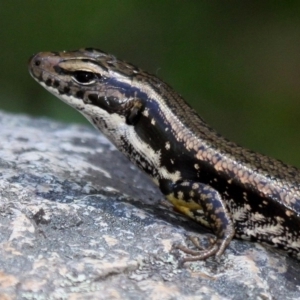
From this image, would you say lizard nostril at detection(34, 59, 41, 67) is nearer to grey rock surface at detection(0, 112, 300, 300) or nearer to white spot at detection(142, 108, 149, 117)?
grey rock surface at detection(0, 112, 300, 300)

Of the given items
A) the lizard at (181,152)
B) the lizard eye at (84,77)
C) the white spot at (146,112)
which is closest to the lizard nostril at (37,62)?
the lizard at (181,152)

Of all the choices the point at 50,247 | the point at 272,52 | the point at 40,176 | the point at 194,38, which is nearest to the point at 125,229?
the point at 50,247

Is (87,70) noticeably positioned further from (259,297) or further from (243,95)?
(243,95)

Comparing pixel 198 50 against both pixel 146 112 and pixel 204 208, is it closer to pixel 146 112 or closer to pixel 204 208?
pixel 146 112

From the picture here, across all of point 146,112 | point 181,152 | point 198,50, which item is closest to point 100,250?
point 181,152

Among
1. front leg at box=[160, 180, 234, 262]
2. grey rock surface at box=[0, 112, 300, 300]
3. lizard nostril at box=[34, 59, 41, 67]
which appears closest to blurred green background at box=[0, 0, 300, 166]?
lizard nostril at box=[34, 59, 41, 67]

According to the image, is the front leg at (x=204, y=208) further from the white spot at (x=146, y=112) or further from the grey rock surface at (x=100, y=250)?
the white spot at (x=146, y=112)
